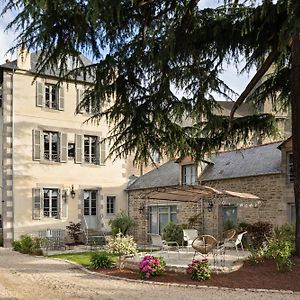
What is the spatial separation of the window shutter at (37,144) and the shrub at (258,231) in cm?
956

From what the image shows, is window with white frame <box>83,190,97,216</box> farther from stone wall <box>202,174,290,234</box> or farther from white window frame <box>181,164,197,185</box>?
stone wall <box>202,174,290,234</box>

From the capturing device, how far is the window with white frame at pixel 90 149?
76.1 feet

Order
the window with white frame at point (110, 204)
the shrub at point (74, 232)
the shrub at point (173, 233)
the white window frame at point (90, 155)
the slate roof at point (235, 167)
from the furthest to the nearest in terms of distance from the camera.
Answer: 1. the window with white frame at point (110, 204)
2. the white window frame at point (90, 155)
3. the shrub at point (74, 232)
4. the shrub at point (173, 233)
5. the slate roof at point (235, 167)

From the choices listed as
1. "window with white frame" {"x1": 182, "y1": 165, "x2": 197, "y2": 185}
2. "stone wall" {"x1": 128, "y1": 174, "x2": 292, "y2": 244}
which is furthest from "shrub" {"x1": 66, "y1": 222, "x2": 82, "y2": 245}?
"window with white frame" {"x1": 182, "y1": 165, "x2": 197, "y2": 185}

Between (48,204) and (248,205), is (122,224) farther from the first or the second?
(248,205)

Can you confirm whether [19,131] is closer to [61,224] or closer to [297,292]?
[61,224]

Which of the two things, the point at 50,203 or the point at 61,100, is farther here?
the point at 61,100

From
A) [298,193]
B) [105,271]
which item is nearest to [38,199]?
[105,271]

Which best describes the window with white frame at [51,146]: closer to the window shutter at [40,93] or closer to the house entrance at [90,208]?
the window shutter at [40,93]

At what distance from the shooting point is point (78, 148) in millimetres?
22750

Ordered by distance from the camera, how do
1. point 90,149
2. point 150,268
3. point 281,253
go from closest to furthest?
point 150,268 → point 281,253 → point 90,149

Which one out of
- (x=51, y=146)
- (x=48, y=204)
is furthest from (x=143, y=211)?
(x=51, y=146)

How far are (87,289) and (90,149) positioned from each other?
14395 mm

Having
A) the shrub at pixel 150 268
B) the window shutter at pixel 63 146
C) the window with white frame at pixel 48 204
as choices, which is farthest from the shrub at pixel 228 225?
the shrub at pixel 150 268
